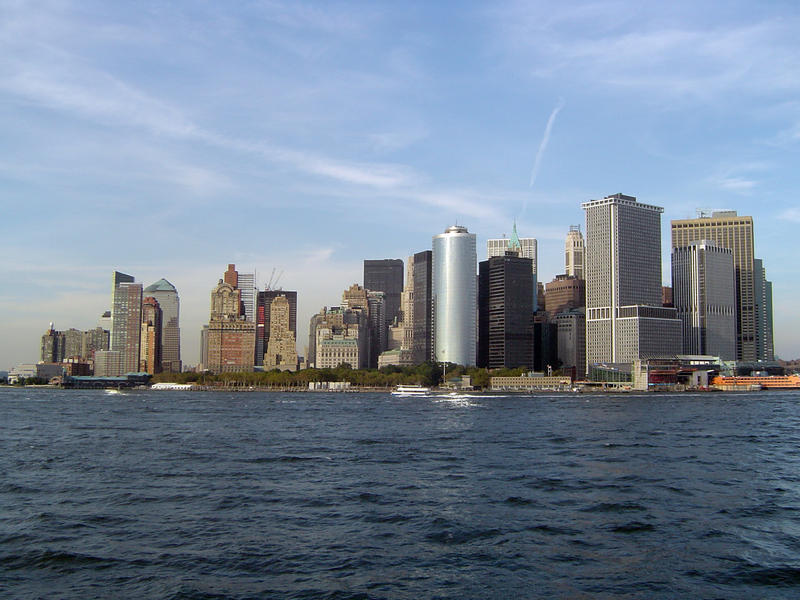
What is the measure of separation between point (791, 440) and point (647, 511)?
52.1 meters

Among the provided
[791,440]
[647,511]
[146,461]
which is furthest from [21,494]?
[791,440]

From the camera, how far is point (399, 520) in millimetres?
40812

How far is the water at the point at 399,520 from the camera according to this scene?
30.4 meters

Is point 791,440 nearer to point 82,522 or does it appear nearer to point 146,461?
point 146,461

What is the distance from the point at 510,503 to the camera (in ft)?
148

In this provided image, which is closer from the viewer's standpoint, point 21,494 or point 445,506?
point 445,506

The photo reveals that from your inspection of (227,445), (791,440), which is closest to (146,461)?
(227,445)

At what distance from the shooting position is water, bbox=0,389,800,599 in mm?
30406

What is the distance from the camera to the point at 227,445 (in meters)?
78.2

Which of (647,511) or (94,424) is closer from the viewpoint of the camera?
(647,511)

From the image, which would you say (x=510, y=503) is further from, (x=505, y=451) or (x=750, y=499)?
(x=505, y=451)

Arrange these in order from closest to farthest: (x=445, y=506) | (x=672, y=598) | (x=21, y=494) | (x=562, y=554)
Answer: (x=672, y=598) → (x=562, y=554) → (x=445, y=506) → (x=21, y=494)

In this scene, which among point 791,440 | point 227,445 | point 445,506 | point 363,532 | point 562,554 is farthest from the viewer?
point 791,440

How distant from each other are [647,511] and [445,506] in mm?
10997
